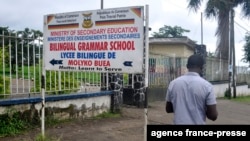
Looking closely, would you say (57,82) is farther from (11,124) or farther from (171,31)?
(171,31)

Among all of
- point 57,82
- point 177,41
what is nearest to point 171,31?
point 177,41

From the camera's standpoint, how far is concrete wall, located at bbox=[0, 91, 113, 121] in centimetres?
701

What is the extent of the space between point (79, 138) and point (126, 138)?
0.93 metres

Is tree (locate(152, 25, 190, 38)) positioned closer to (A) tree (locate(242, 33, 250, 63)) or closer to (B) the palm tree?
(A) tree (locate(242, 33, 250, 63))

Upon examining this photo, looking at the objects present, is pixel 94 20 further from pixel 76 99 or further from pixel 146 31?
pixel 76 99

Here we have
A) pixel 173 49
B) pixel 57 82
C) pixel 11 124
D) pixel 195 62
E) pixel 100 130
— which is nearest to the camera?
pixel 195 62

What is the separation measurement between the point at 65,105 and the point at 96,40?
2.28 meters

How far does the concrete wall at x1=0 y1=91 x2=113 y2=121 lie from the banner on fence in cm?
93

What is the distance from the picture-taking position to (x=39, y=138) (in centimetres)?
630

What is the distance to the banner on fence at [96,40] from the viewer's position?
5.76m

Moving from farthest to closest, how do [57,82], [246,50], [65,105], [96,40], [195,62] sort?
[246,50] < [57,82] < [65,105] < [96,40] < [195,62]

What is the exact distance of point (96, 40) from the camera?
625cm

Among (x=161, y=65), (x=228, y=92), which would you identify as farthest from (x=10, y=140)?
(x=228, y=92)

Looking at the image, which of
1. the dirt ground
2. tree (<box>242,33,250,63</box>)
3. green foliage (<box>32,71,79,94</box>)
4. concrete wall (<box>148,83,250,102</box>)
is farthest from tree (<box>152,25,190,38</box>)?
green foliage (<box>32,71,79,94</box>)
